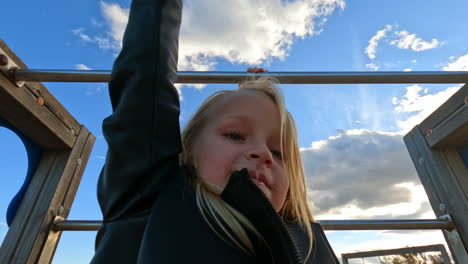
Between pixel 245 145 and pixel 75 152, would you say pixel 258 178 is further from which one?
pixel 75 152

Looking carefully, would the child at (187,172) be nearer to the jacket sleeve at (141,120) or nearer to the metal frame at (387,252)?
the jacket sleeve at (141,120)

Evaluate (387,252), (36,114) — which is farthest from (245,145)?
(387,252)

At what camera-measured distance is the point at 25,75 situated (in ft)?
2.92

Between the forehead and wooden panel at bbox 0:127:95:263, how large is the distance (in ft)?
2.12

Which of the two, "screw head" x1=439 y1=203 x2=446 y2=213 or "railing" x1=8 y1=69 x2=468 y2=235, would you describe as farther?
"screw head" x1=439 y1=203 x2=446 y2=213

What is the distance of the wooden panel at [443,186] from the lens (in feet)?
3.44

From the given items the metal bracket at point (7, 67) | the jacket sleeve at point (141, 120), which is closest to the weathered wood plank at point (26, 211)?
the metal bracket at point (7, 67)

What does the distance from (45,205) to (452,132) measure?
1531 millimetres

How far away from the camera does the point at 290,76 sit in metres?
0.86

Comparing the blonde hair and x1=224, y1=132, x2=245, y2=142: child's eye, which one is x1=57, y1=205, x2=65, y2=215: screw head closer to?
the blonde hair

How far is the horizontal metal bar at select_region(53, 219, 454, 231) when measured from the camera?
103cm

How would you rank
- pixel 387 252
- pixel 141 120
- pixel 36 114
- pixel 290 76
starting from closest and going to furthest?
pixel 141 120 < pixel 290 76 < pixel 36 114 < pixel 387 252

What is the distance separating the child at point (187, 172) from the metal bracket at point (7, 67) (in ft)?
1.20

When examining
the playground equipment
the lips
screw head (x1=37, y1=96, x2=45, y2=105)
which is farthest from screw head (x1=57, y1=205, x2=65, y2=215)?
the lips
